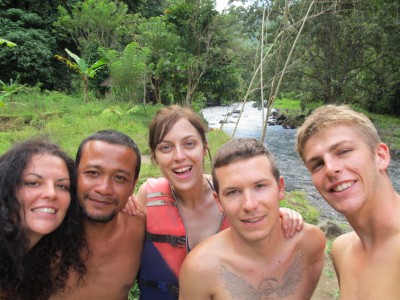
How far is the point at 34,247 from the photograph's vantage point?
2074 mm

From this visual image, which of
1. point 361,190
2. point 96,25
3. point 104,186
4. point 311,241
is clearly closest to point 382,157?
point 361,190

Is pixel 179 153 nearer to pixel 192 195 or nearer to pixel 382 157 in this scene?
pixel 192 195

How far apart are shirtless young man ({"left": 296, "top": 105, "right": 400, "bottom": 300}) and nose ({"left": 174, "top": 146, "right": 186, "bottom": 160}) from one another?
797mm

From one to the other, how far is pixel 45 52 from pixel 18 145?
16.0m

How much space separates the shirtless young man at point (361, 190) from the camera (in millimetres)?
1621

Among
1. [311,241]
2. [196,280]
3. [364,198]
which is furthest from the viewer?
[311,241]

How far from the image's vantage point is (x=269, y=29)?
18.1 meters

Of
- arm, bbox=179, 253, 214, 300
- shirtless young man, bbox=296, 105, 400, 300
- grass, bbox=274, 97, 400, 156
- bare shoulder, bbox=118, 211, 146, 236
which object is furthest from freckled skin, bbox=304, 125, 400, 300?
grass, bbox=274, 97, 400, 156

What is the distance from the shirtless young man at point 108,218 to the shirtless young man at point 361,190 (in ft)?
3.68

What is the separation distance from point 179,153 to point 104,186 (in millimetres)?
509

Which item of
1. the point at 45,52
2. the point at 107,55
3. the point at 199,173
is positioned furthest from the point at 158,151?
the point at 45,52

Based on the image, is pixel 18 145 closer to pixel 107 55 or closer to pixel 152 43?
pixel 107 55

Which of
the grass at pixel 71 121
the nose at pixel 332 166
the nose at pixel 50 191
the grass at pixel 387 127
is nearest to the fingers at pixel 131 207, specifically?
the nose at pixel 50 191

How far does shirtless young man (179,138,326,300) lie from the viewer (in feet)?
6.01
